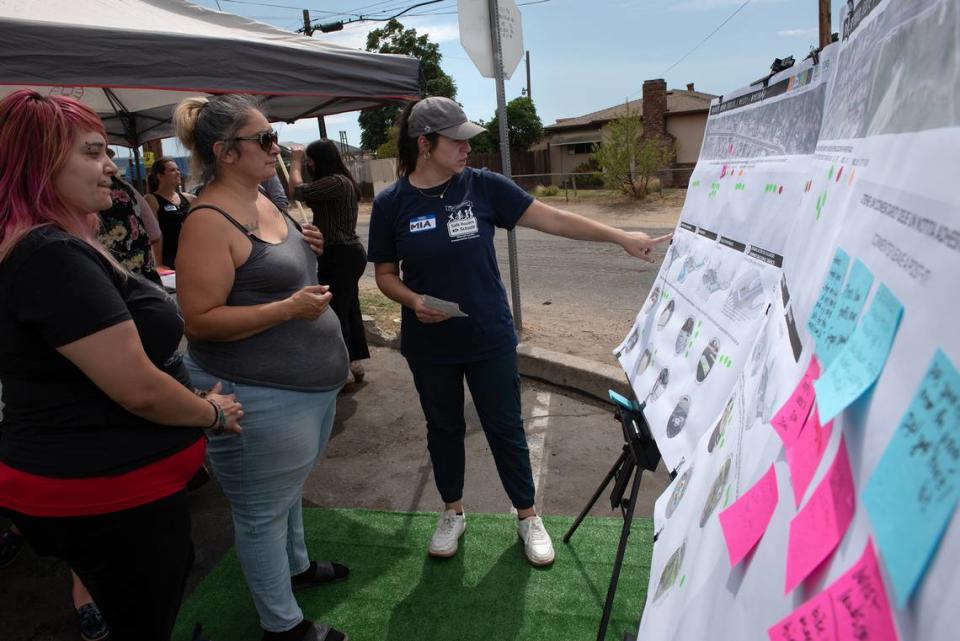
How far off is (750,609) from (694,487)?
0.53 metres

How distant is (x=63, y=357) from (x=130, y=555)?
54cm

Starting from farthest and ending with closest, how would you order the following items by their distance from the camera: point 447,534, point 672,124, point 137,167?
point 672,124 < point 137,167 < point 447,534

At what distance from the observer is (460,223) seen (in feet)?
7.78

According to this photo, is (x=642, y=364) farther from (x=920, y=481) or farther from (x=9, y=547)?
(x=9, y=547)

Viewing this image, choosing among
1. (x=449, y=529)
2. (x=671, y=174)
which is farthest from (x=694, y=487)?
(x=671, y=174)

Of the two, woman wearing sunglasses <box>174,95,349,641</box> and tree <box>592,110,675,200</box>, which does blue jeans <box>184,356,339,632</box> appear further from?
tree <box>592,110,675,200</box>

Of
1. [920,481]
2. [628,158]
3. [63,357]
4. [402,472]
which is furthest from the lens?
[628,158]

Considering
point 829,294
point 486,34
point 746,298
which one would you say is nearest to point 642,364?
point 746,298

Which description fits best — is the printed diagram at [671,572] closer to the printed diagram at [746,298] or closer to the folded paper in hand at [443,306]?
the printed diagram at [746,298]

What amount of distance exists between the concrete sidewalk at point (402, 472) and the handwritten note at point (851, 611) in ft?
7.23

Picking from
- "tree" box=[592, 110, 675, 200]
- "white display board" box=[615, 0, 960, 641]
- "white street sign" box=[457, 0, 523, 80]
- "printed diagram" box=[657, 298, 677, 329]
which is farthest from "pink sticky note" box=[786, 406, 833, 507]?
"tree" box=[592, 110, 675, 200]

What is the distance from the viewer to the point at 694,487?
4.10 feet

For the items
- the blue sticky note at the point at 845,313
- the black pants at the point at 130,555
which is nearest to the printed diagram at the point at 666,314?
the blue sticky note at the point at 845,313

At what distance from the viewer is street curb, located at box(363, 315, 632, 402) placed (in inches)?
168
